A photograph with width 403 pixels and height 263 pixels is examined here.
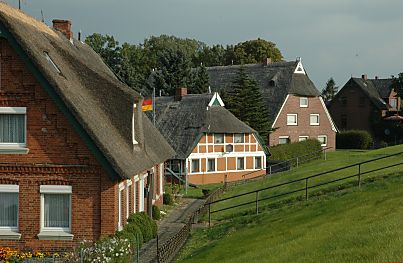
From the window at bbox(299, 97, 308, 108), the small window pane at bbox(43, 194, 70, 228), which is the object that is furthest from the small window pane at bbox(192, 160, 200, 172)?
the small window pane at bbox(43, 194, 70, 228)

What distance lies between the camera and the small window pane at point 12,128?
21.8 meters

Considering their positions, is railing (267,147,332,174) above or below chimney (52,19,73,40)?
below

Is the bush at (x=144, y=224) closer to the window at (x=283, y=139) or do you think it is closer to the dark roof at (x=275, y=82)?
the dark roof at (x=275, y=82)

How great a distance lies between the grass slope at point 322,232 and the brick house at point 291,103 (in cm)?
3905

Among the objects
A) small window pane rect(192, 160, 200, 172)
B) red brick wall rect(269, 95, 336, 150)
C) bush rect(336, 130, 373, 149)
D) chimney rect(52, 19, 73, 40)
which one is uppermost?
chimney rect(52, 19, 73, 40)

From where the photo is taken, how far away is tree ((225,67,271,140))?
60250mm

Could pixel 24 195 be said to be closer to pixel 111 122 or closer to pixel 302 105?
pixel 111 122

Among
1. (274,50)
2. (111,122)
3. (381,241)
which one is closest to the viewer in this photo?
(381,241)

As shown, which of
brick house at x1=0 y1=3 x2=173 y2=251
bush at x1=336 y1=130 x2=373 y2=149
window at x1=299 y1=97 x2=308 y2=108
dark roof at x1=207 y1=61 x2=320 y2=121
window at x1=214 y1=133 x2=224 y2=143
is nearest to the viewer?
brick house at x1=0 y1=3 x2=173 y2=251

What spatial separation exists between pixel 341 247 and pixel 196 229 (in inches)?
560

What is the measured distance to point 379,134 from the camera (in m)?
86.1

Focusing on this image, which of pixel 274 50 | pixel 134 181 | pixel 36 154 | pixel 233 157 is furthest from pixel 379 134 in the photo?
pixel 36 154

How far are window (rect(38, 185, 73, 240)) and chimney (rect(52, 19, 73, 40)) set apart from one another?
11.6 m

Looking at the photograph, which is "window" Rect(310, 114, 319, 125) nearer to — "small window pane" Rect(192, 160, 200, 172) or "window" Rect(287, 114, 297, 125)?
"window" Rect(287, 114, 297, 125)
